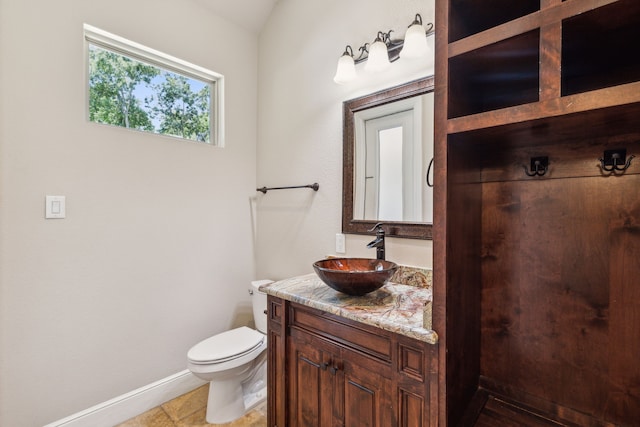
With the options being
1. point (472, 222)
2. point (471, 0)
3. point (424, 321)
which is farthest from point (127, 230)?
point (471, 0)

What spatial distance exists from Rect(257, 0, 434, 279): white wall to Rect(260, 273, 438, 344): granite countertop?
0.28 metres

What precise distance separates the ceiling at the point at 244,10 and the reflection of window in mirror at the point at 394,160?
1344 millimetres

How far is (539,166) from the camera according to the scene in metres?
1.07

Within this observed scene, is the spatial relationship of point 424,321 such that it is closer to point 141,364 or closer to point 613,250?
point 613,250

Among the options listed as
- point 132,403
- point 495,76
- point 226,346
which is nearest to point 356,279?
point 495,76

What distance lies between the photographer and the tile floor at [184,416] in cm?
181

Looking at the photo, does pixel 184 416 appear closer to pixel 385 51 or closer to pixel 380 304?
pixel 380 304

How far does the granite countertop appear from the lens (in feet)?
3.25

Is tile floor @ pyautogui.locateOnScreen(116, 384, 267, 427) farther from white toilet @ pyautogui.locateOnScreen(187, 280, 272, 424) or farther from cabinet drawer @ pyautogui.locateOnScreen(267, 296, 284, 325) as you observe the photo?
cabinet drawer @ pyautogui.locateOnScreen(267, 296, 284, 325)

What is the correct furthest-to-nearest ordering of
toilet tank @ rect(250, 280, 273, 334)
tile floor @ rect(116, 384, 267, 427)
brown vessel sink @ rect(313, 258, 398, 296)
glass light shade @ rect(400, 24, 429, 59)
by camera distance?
toilet tank @ rect(250, 280, 273, 334)
tile floor @ rect(116, 384, 267, 427)
glass light shade @ rect(400, 24, 429, 59)
brown vessel sink @ rect(313, 258, 398, 296)

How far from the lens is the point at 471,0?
919 millimetres

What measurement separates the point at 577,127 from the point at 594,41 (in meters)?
0.23

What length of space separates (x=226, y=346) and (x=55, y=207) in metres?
1.24

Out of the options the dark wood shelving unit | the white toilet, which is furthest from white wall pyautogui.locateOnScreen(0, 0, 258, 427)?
the dark wood shelving unit
